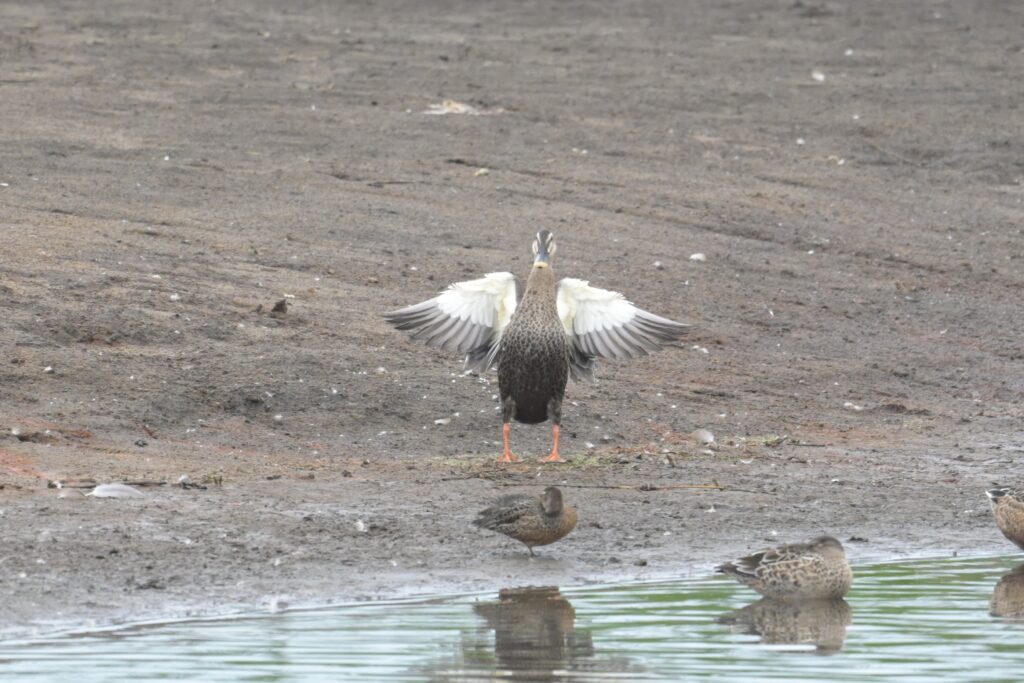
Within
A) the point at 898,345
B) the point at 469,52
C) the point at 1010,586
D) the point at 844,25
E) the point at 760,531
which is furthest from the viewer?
the point at 844,25

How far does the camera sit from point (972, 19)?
27859 millimetres

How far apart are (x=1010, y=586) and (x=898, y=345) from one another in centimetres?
600

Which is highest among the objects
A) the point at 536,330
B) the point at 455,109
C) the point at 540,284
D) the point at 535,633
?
the point at 455,109

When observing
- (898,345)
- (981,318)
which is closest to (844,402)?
(898,345)

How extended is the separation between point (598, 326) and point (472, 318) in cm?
78

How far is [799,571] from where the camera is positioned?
9.06m

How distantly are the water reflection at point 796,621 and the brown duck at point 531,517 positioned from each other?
42.0 inches

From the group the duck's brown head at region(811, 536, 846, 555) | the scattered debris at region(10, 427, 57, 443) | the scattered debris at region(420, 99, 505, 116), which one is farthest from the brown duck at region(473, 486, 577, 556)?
the scattered debris at region(420, 99, 505, 116)

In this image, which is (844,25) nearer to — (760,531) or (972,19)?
(972,19)

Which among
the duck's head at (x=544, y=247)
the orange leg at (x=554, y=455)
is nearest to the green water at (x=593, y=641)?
the orange leg at (x=554, y=455)

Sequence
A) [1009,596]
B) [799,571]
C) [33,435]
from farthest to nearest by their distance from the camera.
Result: [33,435] → [1009,596] → [799,571]

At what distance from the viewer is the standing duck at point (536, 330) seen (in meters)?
11.9

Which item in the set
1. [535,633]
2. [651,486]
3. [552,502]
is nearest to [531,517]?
[552,502]

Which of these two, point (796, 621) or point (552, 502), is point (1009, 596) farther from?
Result: point (552, 502)
